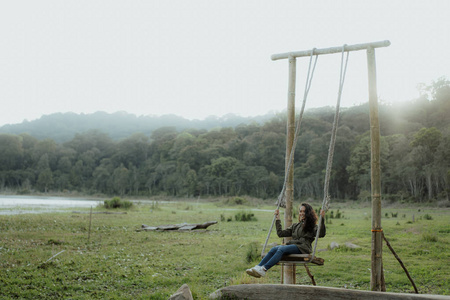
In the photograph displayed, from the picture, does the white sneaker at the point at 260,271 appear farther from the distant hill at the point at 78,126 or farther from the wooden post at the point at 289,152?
the distant hill at the point at 78,126

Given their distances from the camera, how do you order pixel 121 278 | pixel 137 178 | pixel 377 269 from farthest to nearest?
pixel 137 178 → pixel 121 278 → pixel 377 269

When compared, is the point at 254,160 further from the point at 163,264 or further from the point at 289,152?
the point at 289,152

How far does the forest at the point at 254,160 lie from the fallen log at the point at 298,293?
4182 cm

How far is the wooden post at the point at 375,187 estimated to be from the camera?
20.2 ft

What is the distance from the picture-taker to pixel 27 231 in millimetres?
14984

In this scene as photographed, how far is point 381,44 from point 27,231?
48.0 feet

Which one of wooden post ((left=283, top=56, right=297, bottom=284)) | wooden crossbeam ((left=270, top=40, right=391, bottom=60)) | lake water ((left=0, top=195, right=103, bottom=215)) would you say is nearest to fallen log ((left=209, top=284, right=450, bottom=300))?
wooden post ((left=283, top=56, right=297, bottom=284))

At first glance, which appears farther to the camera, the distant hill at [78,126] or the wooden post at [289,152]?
the distant hill at [78,126]

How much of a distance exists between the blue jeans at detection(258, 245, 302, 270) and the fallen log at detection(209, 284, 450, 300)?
1.38ft

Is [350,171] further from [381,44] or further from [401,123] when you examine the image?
[381,44]

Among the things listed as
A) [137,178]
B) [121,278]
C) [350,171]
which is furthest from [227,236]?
[137,178]

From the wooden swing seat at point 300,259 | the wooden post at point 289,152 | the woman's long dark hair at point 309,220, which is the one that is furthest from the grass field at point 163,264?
the woman's long dark hair at point 309,220

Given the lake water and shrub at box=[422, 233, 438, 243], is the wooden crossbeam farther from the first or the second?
the lake water

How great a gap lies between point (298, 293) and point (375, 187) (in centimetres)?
241
